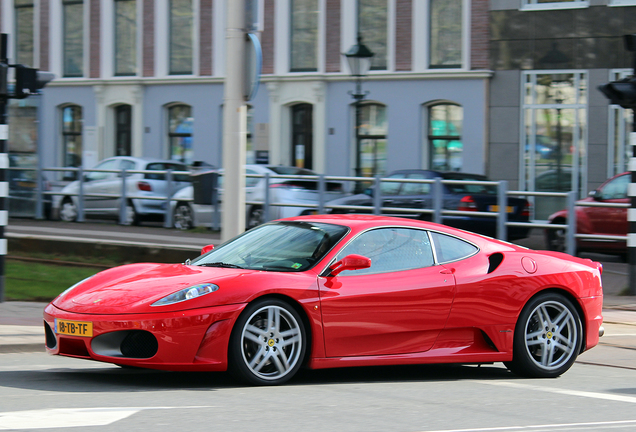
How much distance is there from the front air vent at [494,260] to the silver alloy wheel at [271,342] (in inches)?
66.7

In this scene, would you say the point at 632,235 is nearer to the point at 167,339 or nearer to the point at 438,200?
the point at 438,200

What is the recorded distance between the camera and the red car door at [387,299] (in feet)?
22.2

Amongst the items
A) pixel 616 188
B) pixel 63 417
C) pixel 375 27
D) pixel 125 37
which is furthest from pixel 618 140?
pixel 63 417

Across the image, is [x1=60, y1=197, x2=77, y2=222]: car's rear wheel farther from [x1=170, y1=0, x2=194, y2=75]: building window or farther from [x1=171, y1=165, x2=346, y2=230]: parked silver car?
[x1=170, y1=0, x2=194, y2=75]: building window

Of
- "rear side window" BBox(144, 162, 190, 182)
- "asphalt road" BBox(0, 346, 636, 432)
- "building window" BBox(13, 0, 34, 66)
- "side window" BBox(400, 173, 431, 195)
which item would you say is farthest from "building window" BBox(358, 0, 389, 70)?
"asphalt road" BBox(0, 346, 636, 432)

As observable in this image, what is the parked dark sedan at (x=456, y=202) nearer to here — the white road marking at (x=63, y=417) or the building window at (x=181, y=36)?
the white road marking at (x=63, y=417)

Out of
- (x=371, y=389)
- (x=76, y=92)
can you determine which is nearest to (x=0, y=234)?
(x=371, y=389)

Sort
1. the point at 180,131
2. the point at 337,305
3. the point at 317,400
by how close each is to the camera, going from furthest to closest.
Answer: the point at 180,131, the point at 337,305, the point at 317,400

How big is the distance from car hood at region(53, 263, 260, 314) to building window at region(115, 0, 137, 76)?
26.7m

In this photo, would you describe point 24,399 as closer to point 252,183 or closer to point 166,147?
point 252,183

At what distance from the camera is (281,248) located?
23.5 feet

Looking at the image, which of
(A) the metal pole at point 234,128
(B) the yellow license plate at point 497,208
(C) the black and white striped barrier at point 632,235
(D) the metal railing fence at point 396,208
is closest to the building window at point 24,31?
(D) the metal railing fence at point 396,208

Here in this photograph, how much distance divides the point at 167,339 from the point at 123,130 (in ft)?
91.5

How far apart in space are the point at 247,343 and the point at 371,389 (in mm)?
950
